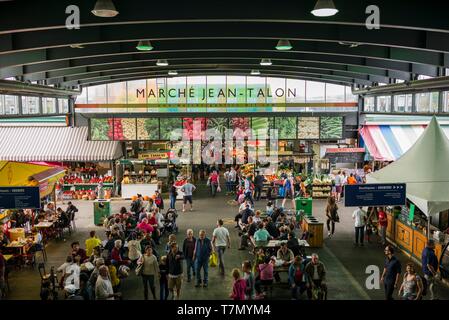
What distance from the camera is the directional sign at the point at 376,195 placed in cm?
1237

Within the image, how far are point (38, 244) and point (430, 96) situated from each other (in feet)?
50.1

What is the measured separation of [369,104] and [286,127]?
4768 millimetres

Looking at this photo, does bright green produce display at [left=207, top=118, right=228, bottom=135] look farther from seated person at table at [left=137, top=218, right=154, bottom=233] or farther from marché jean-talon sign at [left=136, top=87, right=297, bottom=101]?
seated person at table at [left=137, top=218, right=154, bottom=233]

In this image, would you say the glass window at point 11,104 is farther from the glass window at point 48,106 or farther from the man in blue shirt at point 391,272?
the man in blue shirt at point 391,272

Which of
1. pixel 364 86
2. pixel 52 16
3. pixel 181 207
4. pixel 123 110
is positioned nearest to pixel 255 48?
pixel 52 16

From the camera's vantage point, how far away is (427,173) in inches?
493

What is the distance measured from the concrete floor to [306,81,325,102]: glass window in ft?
27.4

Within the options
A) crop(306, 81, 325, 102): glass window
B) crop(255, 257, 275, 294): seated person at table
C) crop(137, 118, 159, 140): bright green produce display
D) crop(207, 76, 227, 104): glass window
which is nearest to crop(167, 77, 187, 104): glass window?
crop(207, 76, 227, 104): glass window

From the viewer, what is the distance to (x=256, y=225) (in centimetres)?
1418

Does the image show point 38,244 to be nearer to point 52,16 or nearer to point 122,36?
point 122,36

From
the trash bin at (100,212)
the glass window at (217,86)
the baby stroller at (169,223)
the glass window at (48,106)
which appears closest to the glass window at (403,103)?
the glass window at (217,86)

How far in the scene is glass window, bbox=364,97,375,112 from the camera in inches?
1057

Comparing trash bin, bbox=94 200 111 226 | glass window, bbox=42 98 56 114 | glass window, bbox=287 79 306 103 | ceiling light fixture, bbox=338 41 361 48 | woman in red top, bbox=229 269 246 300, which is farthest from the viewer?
glass window, bbox=287 79 306 103

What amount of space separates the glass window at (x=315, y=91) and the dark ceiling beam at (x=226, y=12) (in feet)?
62.1
